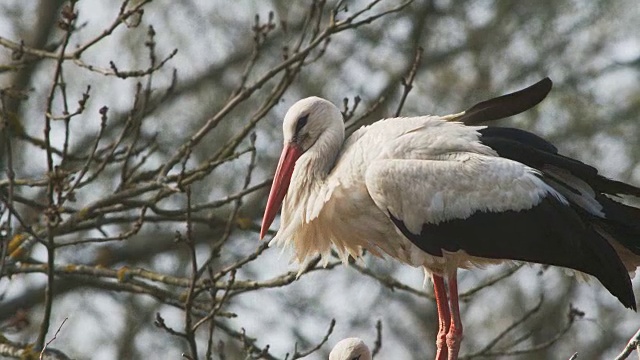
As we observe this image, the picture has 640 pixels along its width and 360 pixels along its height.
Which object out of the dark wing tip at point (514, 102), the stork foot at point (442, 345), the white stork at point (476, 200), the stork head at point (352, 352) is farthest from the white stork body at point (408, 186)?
the stork head at point (352, 352)

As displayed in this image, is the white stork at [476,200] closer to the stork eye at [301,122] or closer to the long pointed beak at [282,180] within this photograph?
the long pointed beak at [282,180]

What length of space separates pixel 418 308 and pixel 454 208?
8975mm

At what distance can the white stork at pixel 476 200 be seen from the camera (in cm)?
725

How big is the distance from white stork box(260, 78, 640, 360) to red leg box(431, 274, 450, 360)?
11 cm

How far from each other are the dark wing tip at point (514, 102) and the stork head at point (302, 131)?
2.66ft

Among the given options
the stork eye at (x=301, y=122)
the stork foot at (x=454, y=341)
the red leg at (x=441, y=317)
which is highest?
the stork eye at (x=301, y=122)

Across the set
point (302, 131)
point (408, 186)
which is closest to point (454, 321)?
point (408, 186)

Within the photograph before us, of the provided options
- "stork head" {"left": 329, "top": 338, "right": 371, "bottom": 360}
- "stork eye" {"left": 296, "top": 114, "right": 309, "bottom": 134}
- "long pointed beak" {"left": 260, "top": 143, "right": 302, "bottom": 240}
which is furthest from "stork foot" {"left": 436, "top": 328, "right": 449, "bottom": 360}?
"stork eye" {"left": 296, "top": 114, "right": 309, "bottom": 134}

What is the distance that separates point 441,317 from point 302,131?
1278 mm

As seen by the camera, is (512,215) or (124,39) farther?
(124,39)

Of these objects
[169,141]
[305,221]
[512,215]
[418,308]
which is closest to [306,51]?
[305,221]

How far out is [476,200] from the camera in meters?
7.35

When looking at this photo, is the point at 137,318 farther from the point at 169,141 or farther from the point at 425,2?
the point at 425,2

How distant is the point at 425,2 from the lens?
15.5 metres
